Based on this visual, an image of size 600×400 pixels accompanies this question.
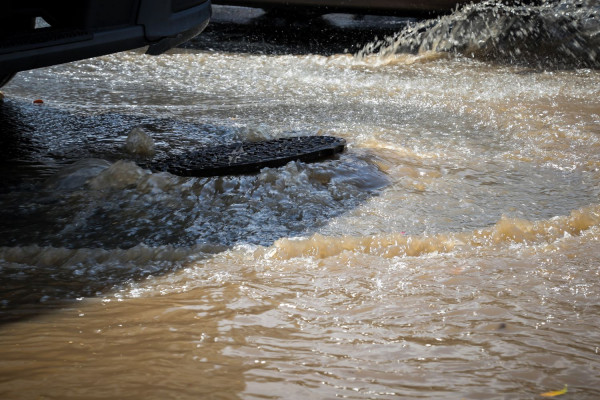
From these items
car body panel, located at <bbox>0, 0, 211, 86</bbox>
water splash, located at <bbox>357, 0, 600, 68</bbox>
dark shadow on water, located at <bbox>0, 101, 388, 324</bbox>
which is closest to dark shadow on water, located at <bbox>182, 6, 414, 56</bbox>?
water splash, located at <bbox>357, 0, 600, 68</bbox>

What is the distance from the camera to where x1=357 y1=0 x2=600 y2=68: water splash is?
791 cm

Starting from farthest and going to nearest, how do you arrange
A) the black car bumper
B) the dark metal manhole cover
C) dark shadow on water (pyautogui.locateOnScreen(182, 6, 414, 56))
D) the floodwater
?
dark shadow on water (pyautogui.locateOnScreen(182, 6, 414, 56)) < the dark metal manhole cover < the black car bumper < the floodwater

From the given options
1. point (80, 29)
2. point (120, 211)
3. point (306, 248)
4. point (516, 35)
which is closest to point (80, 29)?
point (80, 29)

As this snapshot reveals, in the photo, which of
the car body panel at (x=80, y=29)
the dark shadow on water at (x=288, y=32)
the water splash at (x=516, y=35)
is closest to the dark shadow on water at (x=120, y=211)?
the car body panel at (x=80, y=29)

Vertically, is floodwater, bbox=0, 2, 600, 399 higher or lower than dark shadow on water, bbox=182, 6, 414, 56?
lower

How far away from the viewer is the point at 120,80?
661 cm

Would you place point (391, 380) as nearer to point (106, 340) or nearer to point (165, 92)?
point (106, 340)

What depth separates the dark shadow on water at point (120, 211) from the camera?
2.71 meters

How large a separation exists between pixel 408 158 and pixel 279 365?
251 cm

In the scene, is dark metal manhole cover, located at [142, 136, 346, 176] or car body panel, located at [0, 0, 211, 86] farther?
dark metal manhole cover, located at [142, 136, 346, 176]

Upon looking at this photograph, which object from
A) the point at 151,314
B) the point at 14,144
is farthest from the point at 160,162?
the point at 151,314

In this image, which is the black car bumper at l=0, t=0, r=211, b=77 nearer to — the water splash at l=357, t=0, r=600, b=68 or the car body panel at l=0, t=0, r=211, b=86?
the car body panel at l=0, t=0, r=211, b=86

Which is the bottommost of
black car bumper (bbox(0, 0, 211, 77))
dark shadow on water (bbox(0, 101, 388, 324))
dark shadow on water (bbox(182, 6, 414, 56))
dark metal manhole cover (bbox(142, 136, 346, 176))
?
dark shadow on water (bbox(0, 101, 388, 324))

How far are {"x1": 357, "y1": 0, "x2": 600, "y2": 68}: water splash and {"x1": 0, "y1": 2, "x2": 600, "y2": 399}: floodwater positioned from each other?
1.80m
